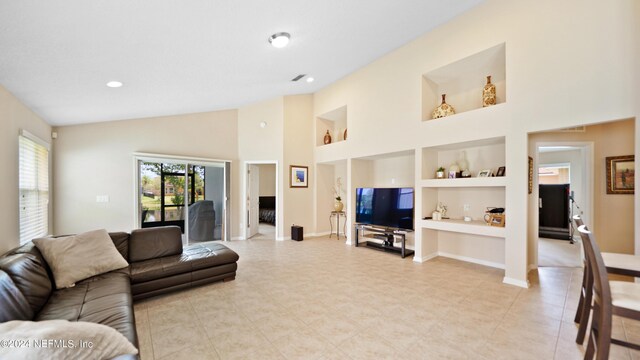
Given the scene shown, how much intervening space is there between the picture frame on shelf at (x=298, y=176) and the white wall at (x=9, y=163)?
438 centimetres

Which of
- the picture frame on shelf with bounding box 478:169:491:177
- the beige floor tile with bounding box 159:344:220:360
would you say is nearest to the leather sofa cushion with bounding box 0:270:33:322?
the beige floor tile with bounding box 159:344:220:360

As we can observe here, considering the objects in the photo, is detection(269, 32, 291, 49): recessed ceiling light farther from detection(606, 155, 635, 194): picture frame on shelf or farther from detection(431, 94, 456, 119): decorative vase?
detection(606, 155, 635, 194): picture frame on shelf

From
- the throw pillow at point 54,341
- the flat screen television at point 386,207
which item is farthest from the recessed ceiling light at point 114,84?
the flat screen television at point 386,207

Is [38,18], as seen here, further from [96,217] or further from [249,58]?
[96,217]

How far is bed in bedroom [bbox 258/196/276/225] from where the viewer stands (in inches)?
348

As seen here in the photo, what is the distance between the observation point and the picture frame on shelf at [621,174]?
12.0 ft

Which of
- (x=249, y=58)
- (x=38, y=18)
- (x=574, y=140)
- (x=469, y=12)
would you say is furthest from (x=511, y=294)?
(x=38, y=18)

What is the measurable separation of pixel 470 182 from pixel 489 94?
1.32 metres

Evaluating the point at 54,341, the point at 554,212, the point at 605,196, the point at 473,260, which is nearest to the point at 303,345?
the point at 54,341

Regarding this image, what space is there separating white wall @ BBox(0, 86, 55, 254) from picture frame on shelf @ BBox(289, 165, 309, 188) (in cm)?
438

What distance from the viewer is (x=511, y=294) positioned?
10.1 ft

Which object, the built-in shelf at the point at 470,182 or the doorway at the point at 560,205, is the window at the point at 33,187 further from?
the doorway at the point at 560,205

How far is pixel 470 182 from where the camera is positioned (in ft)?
12.6

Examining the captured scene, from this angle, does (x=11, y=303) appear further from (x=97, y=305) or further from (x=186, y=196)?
(x=186, y=196)
